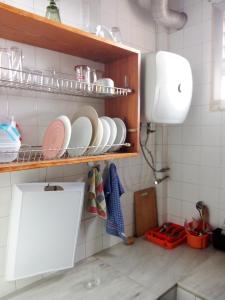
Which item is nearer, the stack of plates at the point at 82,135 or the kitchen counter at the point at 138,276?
the stack of plates at the point at 82,135

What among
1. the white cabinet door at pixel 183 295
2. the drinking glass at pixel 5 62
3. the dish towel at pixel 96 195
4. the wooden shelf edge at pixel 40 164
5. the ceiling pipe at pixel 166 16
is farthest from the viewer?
the ceiling pipe at pixel 166 16

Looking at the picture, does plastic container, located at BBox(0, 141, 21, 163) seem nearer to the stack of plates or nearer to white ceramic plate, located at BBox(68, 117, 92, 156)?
the stack of plates

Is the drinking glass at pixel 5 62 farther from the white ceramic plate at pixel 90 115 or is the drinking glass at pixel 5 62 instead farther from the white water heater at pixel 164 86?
the white water heater at pixel 164 86

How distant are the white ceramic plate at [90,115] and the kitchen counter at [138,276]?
0.70 meters

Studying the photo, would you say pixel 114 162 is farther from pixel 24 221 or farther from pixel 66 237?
pixel 24 221

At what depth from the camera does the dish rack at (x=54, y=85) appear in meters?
0.96

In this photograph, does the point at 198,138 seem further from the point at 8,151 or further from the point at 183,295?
the point at 8,151

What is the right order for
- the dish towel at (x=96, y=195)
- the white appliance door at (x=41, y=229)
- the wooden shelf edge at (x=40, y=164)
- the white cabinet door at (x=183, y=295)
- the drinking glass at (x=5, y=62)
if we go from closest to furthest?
the wooden shelf edge at (x=40, y=164) → the drinking glass at (x=5, y=62) → the white appliance door at (x=41, y=229) → the white cabinet door at (x=183, y=295) → the dish towel at (x=96, y=195)

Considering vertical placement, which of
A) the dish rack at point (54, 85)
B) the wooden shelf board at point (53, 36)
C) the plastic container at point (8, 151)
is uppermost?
the wooden shelf board at point (53, 36)

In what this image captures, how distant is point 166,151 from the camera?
6.09 feet

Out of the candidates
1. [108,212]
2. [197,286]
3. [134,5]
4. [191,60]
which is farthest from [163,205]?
[134,5]

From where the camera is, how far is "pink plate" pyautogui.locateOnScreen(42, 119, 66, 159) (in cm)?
97

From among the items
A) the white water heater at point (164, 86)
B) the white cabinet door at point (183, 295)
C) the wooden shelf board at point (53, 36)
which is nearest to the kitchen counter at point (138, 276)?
the white cabinet door at point (183, 295)

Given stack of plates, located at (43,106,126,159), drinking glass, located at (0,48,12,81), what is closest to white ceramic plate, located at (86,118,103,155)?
stack of plates, located at (43,106,126,159)
